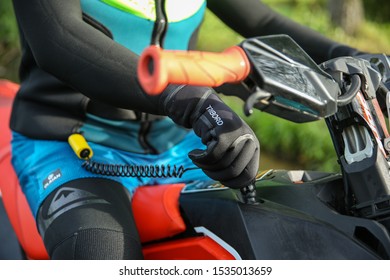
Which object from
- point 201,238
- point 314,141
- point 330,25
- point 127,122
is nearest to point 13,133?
point 127,122

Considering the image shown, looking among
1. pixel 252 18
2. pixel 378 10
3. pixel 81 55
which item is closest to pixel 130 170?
pixel 81 55

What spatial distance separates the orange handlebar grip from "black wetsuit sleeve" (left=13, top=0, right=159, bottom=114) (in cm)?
35

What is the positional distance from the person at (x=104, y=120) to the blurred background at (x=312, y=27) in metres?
1.87

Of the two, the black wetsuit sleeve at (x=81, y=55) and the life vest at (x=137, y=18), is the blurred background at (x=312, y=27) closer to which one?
the life vest at (x=137, y=18)

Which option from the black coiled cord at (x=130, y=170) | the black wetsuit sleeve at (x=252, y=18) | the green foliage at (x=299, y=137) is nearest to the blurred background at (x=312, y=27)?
the green foliage at (x=299, y=137)

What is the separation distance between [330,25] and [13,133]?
4.17m

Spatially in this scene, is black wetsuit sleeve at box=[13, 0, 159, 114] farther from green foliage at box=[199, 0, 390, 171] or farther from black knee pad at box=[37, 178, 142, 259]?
green foliage at box=[199, 0, 390, 171]

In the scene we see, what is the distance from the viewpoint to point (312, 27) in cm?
518

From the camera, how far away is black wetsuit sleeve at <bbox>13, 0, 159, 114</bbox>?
4.07 ft

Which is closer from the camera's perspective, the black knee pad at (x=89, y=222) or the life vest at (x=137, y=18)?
the black knee pad at (x=89, y=222)

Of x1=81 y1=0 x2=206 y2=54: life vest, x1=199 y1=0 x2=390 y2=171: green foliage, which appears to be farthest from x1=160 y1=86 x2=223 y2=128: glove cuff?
x1=199 y1=0 x2=390 y2=171: green foliage

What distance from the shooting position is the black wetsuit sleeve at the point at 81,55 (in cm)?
124

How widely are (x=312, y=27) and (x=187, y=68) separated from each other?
14.8ft
